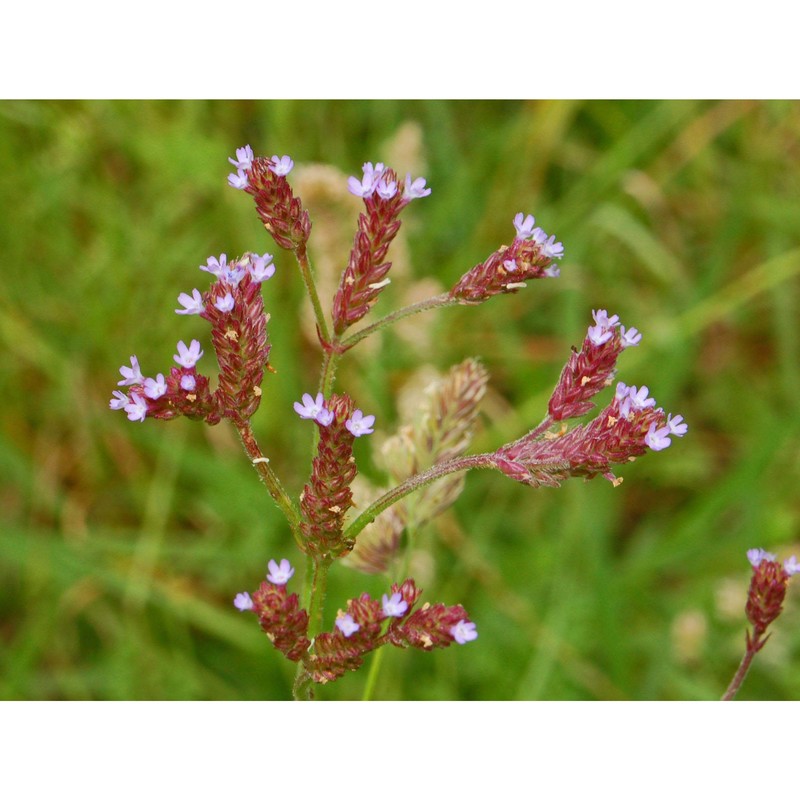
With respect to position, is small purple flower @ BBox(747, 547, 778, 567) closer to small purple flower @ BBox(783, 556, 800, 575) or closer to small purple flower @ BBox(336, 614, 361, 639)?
small purple flower @ BBox(783, 556, 800, 575)

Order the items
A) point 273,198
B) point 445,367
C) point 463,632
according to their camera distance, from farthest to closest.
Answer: point 445,367 → point 273,198 → point 463,632

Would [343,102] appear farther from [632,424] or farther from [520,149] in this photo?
[632,424]

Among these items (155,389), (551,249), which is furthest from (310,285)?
(551,249)

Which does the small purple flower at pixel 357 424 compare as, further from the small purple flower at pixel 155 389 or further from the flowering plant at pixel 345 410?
the small purple flower at pixel 155 389

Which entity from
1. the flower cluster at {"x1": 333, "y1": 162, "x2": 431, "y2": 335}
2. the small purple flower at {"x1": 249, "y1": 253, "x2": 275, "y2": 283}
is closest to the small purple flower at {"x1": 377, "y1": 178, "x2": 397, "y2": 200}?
the flower cluster at {"x1": 333, "y1": 162, "x2": 431, "y2": 335}

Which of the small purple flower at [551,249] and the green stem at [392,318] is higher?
the small purple flower at [551,249]

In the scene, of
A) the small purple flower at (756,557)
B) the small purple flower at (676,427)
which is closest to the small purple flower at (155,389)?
the small purple flower at (676,427)

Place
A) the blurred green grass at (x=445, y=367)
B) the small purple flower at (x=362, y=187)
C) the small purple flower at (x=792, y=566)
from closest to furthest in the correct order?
the small purple flower at (x=362, y=187) → the small purple flower at (x=792, y=566) → the blurred green grass at (x=445, y=367)

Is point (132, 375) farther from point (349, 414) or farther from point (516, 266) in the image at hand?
point (516, 266)
